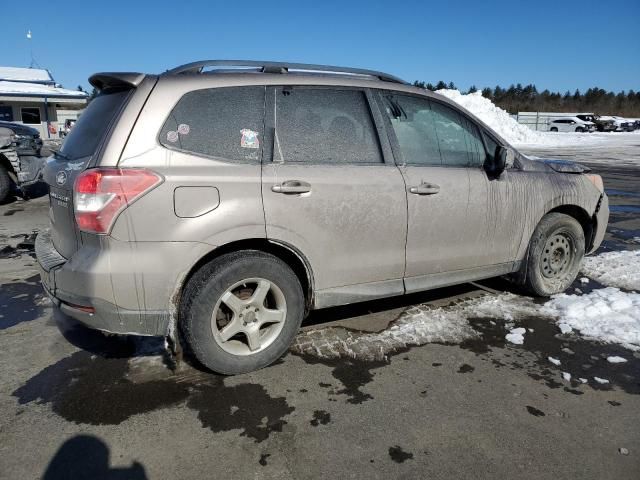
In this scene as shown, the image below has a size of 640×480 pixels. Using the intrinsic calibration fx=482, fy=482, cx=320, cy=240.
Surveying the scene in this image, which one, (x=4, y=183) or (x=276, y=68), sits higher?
(x=276, y=68)

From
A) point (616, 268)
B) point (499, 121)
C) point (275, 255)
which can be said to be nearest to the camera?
point (275, 255)

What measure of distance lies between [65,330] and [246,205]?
6.83 feet

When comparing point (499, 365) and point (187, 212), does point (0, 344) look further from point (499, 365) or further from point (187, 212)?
point (499, 365)

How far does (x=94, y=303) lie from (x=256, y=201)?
1.11m

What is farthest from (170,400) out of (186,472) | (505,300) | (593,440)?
(505,300)

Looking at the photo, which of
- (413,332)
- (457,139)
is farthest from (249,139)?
(413,332)

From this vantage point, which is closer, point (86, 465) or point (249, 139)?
point (86, 465)

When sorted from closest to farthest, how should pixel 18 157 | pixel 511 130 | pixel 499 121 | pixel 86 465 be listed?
pixel 86 465 → pixel 18 157 → pixel 511 130 → pixel 499 121

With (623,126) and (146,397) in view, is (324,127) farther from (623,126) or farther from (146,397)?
(623,126)

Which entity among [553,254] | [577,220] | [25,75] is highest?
[25,75]

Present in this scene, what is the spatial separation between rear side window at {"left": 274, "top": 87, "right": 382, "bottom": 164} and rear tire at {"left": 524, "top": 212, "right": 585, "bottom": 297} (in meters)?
1.94

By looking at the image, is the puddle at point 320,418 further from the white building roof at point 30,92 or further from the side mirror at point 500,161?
the white building roof at point 30,92

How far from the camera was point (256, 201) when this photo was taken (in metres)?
2.99

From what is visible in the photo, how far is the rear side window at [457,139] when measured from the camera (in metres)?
3.87
